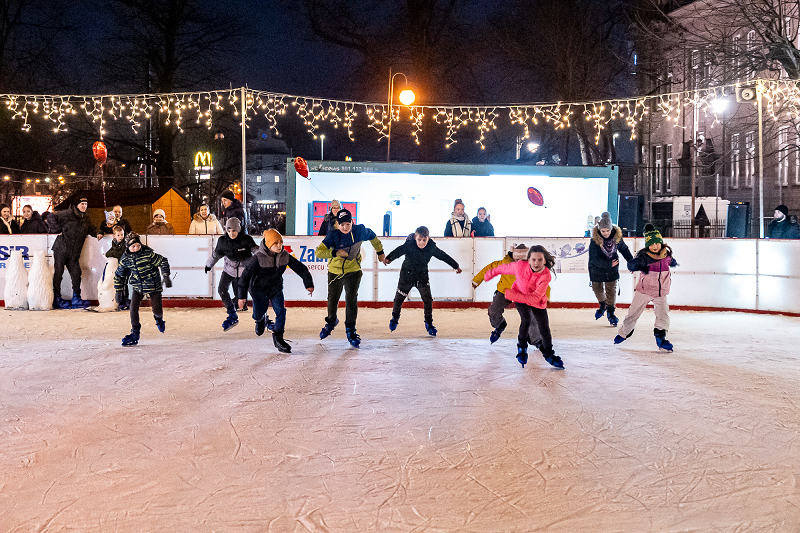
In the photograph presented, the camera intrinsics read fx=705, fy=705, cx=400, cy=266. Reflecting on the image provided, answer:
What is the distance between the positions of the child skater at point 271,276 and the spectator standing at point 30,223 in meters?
6.74

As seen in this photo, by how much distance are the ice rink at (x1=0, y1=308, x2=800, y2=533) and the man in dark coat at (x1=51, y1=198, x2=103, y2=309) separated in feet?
13.2

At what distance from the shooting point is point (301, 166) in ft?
43.0

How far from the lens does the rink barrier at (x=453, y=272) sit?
11.3m

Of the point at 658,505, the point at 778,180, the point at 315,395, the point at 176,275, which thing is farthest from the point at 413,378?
the point at 778,180

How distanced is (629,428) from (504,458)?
3.50 ft

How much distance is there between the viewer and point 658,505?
3.19 meters

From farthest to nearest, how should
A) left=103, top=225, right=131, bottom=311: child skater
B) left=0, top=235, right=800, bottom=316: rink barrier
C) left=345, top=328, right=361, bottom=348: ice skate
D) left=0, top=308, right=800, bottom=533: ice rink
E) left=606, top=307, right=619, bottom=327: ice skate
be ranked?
left=0, top=235, right=800, bottom=316: rink barrier
left=103, top=225, right=131, bottom=311: child skater
left=606, top=307, right=619, bottom=327: ice skate
left=345, top=328, right=361, bottom=348: ice skate
left=0, top=308, right=800, bottom=533: ice rink

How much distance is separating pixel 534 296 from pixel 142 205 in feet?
43.2

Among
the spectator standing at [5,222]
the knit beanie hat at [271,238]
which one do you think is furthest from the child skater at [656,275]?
the spectator standing at [5,222]

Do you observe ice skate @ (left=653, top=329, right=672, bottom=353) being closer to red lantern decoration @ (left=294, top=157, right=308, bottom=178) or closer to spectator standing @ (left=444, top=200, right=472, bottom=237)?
spectator standing @ (left=444, top=200, right=472, bottom=237)

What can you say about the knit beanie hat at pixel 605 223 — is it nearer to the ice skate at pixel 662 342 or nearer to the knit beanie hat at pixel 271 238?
the ice skate at pixel 662 342

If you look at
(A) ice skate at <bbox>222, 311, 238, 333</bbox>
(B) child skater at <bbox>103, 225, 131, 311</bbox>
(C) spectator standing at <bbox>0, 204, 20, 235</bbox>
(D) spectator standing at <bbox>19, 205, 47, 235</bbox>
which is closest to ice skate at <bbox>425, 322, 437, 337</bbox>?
(A) ice skate at <bbox>222, 311, 238, 333</bbox>

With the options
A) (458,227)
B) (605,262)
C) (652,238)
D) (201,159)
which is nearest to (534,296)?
(652,238)

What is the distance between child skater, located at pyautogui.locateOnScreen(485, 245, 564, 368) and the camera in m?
6.43
